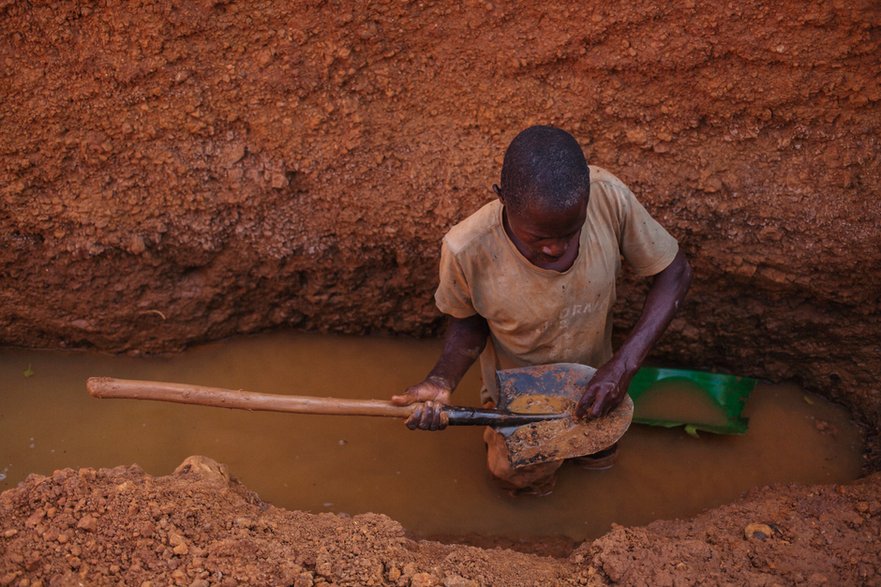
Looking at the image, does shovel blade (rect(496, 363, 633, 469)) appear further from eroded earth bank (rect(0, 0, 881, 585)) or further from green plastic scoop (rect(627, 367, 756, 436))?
green plastic scoop (rect(627, 367, 756, 436))

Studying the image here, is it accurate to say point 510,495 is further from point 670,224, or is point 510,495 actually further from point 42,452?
point 42,452

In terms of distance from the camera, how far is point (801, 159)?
344cm

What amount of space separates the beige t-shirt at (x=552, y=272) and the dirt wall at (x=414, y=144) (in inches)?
30.6

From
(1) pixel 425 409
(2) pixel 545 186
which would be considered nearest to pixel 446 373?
(1) pixel 425 409

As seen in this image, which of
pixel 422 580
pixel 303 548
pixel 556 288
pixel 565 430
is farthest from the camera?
pixel 565 430

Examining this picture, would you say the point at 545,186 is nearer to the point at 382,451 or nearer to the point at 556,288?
the point at 556,288

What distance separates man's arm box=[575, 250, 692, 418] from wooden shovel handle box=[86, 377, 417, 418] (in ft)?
2.00

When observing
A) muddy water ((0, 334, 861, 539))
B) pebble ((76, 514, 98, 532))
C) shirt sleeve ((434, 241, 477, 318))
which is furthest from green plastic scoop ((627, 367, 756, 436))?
pebble ((76, 514, 98, 532))

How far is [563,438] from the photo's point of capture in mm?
2918

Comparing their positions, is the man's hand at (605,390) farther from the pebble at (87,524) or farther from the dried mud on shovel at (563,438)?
the pebble at (87,524)

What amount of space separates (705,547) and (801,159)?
1653 millimetres

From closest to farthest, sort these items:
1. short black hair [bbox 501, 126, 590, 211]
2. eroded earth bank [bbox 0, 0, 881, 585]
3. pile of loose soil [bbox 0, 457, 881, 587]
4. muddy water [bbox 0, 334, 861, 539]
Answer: short black hair [bbox 501, 126, 590, 211] → pile of loose soil [bbox 0, 457, 881, 587] → eroded earth bank [bbox 0, 0, 881, 585] → muddy water [bbox 0, 334, 861, 539]

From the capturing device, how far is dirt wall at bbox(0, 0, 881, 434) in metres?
3.34

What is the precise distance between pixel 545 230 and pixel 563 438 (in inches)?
34.4
